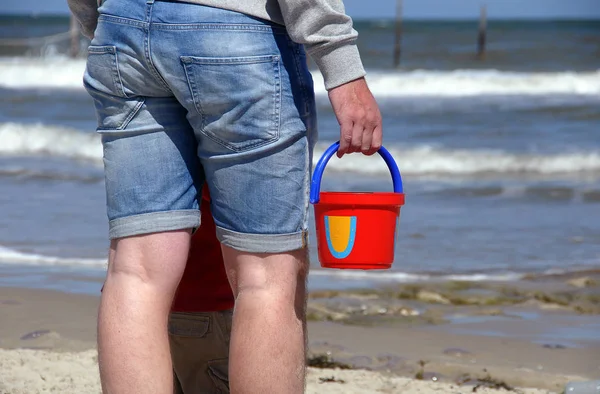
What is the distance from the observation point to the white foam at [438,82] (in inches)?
628

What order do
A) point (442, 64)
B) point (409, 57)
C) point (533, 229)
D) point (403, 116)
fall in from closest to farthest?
point (533, 229), point (403, 116), point (442, 64), point (409, 57)

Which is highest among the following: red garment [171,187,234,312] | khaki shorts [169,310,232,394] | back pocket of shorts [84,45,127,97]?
back pocket of shorts [84,45,127,97]

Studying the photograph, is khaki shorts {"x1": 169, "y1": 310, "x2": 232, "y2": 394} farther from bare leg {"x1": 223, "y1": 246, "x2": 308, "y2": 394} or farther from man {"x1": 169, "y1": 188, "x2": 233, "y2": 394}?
bare leg {"x1": 223, "y1": 246, "x2": 308, "y2": 394}

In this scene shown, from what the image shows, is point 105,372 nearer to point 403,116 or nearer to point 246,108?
point 246,108

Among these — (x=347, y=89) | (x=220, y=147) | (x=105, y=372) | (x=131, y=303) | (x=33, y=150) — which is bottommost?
(x=33, y=150)

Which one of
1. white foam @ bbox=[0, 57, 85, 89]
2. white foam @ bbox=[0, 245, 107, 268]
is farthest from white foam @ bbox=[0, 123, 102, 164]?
white foam @ bbox=[0, 57, 85, 89]

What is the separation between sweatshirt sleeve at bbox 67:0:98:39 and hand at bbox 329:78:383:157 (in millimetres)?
599

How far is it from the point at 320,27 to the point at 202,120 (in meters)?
0.29

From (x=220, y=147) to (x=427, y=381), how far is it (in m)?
1.36

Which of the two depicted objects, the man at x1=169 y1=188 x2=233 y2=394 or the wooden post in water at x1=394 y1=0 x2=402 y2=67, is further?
the wooden post in water at x1=394 y1=0 x2=402 y2=67

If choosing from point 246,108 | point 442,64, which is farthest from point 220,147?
point 442,64

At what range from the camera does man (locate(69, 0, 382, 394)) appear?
5.51 ft

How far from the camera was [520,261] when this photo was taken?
14.8 feet

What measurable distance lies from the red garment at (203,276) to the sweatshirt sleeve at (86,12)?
1.66 feet
